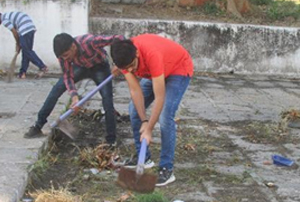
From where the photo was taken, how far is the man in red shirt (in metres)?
3.91

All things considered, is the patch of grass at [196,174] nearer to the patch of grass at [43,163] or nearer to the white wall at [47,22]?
the patch of grass at [43,163]

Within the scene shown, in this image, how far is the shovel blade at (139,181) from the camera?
379cm

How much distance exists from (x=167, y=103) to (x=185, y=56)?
448 mm

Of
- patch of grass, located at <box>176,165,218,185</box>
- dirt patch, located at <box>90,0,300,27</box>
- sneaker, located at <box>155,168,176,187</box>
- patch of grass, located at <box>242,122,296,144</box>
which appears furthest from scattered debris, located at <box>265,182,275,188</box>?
dirt patch, located at <box>90,0,300,27</box>

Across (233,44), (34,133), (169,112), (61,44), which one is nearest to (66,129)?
(34,133)

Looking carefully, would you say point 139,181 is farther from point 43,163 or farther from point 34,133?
point 34,133

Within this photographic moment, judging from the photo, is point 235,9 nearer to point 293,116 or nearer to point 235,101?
point 235,101

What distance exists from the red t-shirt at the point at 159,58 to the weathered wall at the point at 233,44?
19.1 feet

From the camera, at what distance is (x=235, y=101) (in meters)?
7.98

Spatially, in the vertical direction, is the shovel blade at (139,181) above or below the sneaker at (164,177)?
A: above

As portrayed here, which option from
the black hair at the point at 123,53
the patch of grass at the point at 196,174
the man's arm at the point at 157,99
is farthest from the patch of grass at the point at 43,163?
the black hair at the point at 123,53

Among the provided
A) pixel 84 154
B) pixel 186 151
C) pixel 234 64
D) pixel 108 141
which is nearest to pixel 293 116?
pixel 186 151

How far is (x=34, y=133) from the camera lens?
525 cm

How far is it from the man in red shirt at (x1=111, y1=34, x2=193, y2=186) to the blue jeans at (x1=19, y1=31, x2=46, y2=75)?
4.70 meters
